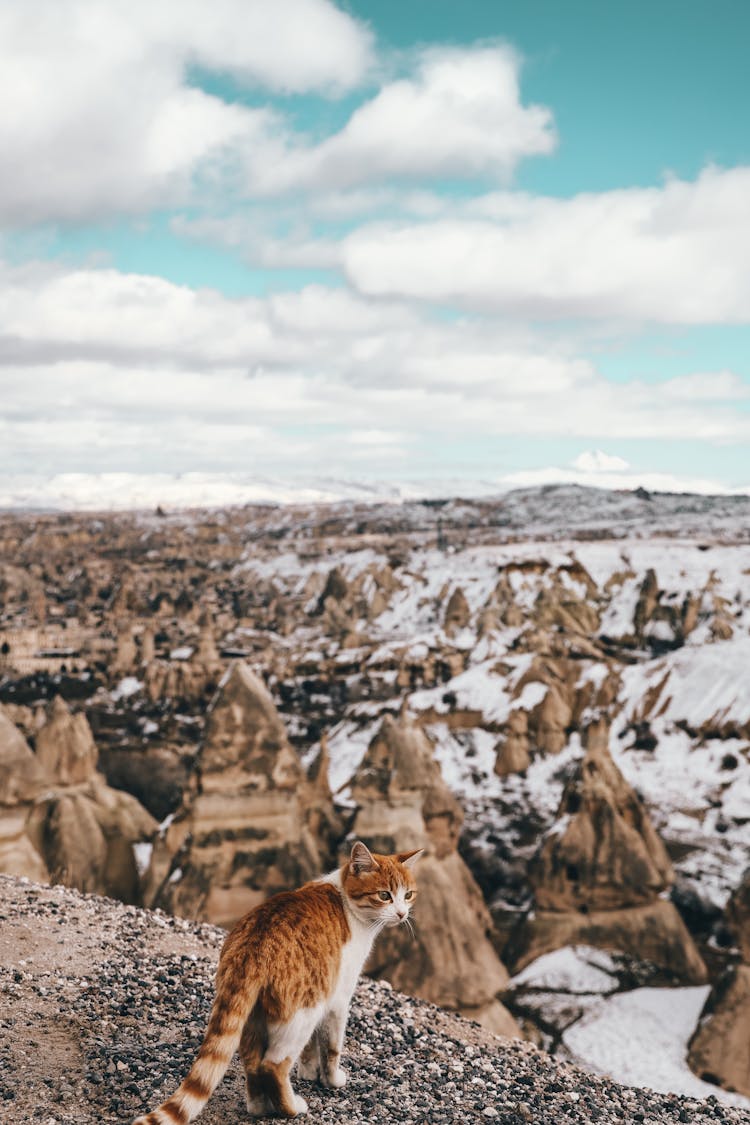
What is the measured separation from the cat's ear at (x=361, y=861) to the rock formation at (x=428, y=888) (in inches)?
405

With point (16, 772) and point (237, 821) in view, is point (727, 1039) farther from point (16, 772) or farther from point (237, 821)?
point (16, 772)

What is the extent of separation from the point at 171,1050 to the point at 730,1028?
11190 mm

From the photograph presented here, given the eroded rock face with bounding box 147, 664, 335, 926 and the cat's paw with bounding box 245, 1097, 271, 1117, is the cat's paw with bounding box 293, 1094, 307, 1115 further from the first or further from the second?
the eroded rock face with bounding box 147, 664, 335, 926

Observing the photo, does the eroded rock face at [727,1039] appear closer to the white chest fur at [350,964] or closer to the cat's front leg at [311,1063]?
the cat's front leg at [311,1063]

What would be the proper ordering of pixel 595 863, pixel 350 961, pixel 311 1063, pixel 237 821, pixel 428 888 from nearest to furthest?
pixel 350 961 → pixel 311 1063 → pixel 428 888 → pixel 237 821 → pixel 595 863

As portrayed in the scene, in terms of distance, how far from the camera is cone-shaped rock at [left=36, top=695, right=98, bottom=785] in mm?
20781

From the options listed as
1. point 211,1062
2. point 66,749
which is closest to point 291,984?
point 211,1062

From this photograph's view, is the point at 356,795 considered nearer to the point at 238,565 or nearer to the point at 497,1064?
the point at 497,1064

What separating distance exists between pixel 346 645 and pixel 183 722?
74.5ft

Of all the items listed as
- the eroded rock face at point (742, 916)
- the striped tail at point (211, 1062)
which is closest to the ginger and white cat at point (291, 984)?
the striped tail at point (211, 1062)

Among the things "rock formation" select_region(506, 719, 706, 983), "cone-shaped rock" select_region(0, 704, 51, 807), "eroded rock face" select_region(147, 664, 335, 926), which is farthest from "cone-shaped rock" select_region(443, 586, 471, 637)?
"cone-shaped rock" select_region(0, 704, 51, 807)

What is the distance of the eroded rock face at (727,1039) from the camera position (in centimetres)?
1329

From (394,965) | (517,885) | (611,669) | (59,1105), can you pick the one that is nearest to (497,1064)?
(59,1105)

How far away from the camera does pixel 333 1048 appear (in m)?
4.97
